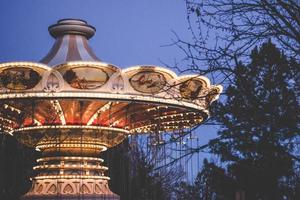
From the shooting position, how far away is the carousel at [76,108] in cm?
1541

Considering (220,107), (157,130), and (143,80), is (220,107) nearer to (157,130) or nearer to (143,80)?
(143,80)

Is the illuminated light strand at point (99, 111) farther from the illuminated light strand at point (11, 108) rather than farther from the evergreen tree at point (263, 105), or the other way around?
the evergreen tree at point (263, 105)

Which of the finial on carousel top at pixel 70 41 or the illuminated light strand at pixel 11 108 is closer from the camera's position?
the illuminated light strand at pixel 11 108

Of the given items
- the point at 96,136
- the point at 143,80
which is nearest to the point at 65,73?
the point at 143,80

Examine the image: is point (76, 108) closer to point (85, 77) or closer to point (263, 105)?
point (85, 77)

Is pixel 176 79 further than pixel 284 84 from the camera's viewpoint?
Yes

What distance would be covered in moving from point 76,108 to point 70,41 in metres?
1.99

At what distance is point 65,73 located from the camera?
50.4 feet

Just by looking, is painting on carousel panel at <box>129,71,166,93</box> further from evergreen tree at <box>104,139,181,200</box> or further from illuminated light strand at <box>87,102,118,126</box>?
evergreen tree at <box>104,139,181,200</box>

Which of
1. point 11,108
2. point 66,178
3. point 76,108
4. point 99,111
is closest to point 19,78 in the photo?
point 11,108

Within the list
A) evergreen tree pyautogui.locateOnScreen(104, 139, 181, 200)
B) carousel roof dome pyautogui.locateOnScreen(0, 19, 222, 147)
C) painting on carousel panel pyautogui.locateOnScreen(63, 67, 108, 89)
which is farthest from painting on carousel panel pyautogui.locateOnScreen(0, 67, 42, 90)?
evergreen tree pyautogui.locateOnScreen(104, 139, 181, 200)

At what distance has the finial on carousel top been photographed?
17.5 metres

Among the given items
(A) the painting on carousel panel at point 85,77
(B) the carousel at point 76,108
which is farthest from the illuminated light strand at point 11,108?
(A) the painting on carousel panel at point 85,77

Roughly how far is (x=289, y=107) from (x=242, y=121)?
0.51 metres
